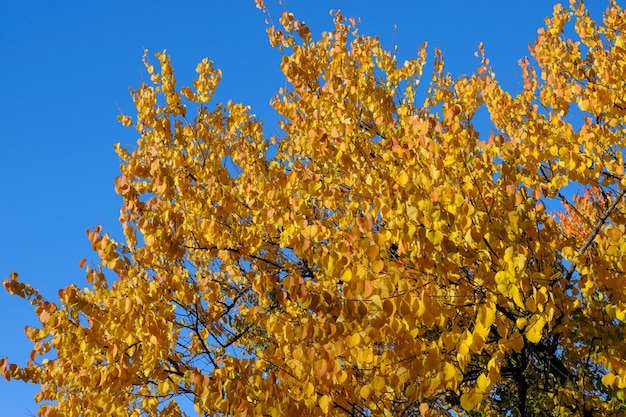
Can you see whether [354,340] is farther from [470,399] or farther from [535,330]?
[535,330]

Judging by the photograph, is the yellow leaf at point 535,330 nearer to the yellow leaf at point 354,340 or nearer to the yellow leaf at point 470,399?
the yellow leaf at point 470,399

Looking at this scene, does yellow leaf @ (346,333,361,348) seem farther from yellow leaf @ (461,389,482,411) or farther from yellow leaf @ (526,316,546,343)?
yellow leaf @ (526,316,546,343)

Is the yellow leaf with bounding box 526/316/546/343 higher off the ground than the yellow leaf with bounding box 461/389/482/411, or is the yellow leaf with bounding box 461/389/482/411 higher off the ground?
the yellow leaf with bounding box 526/316/546/343

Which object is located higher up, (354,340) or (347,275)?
(347,275)

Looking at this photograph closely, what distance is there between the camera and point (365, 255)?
2.96 meters

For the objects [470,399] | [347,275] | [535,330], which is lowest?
[470,399]

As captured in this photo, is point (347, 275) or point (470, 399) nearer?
point (470, 399)

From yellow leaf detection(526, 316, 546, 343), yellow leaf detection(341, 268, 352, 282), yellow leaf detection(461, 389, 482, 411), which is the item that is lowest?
yellow leaf detection(461, 389, 482, 411)

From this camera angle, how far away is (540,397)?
563 cm

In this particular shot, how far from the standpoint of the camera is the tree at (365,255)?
2.79 meters

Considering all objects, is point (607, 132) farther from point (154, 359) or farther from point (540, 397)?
point (154, 359)

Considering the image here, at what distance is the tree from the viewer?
9.16 ft

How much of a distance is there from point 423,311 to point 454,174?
1.73m

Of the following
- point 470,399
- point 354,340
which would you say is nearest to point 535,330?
point 470,399
